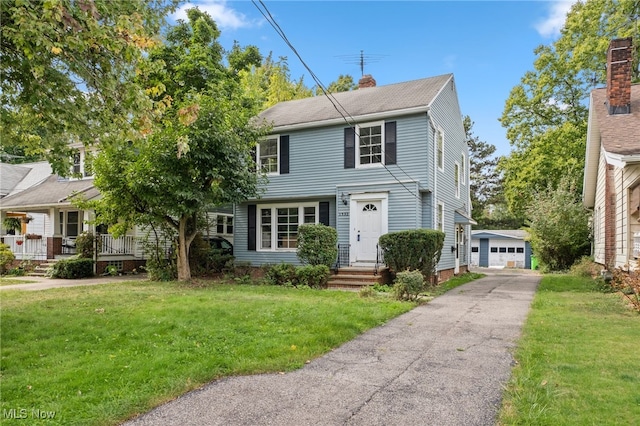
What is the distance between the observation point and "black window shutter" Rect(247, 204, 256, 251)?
15773 millimetres

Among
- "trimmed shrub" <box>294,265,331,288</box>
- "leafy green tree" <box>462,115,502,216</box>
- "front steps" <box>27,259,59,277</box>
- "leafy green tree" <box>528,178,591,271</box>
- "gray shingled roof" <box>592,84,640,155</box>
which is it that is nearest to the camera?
"gray shingled roof" <box>592,84,640,155</box>

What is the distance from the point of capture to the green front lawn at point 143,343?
3.53m

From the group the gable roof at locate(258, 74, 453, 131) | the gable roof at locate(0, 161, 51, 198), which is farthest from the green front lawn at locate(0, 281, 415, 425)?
the gable roof at locate(0, 161, 51, 198)

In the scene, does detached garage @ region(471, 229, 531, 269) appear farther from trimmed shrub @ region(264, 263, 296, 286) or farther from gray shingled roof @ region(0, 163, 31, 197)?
gray shingled roof @ region(0, 163, 31, 197)

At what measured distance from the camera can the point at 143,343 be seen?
5.21 metres

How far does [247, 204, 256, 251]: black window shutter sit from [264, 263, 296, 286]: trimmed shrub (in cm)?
295

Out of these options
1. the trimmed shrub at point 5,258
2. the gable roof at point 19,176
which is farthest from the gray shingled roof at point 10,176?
the trimmed shrub at point 5,258

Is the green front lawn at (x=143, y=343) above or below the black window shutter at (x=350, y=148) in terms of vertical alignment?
below

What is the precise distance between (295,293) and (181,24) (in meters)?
17.6

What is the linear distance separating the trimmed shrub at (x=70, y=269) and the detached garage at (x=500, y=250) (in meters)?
26.5

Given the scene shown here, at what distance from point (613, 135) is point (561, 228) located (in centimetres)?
1184

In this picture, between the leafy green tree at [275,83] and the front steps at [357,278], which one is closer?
the front steps at [357,278]

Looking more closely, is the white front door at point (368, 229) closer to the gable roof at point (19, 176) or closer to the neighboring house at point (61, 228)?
the neighboring house at point (61, 228)

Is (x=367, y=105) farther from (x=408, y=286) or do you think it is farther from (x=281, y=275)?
(x=408, y=286)
